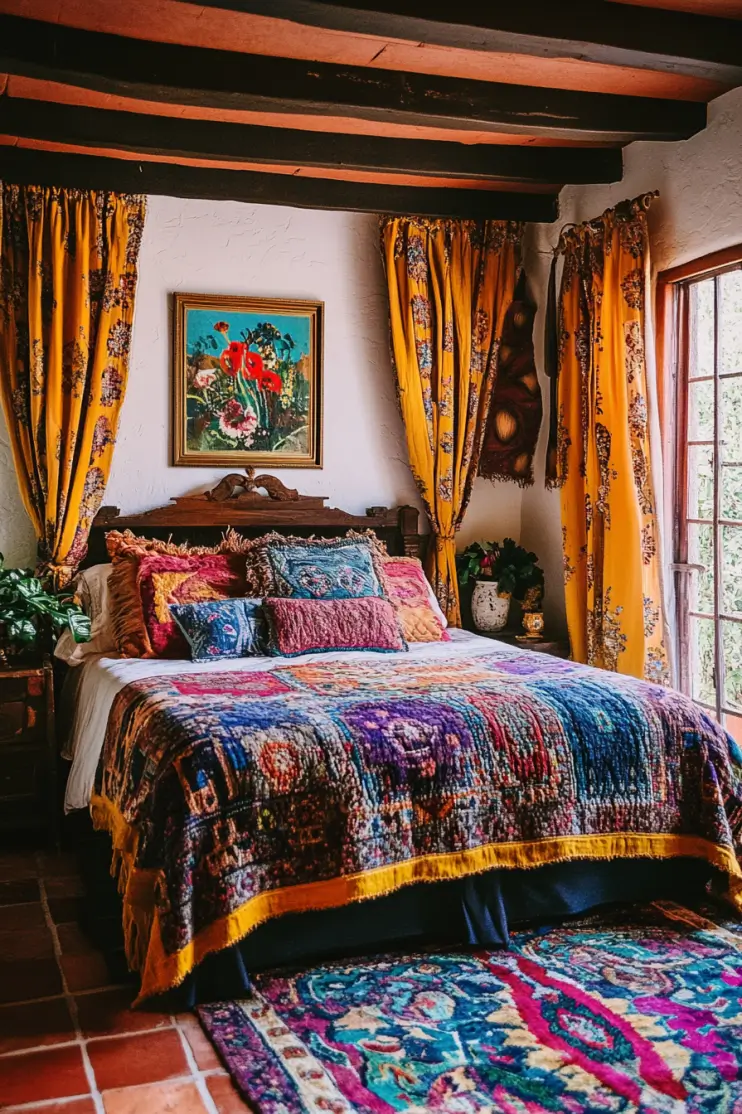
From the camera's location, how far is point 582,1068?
2260 mm

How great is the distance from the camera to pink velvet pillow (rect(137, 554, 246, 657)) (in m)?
3.90

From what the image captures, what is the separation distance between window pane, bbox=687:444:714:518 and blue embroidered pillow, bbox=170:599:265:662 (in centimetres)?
179

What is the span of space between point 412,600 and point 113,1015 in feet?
7.37

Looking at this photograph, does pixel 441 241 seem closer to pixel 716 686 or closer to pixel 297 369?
pixel 297 369

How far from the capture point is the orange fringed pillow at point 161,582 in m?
3.91

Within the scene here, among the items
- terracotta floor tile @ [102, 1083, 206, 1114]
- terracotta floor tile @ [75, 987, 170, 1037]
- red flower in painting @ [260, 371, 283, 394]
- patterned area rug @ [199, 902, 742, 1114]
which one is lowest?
terracotta floor tile @ [75, 987, 170, 1037]

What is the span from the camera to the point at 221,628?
384cm

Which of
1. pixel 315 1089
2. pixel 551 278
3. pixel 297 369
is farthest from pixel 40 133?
pixel 315 1089

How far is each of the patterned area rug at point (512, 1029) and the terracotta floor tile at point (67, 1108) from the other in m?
0.31

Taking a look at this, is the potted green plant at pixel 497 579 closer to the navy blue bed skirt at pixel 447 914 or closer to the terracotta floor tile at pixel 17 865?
the navy blue bed skirt at pixel 447 914

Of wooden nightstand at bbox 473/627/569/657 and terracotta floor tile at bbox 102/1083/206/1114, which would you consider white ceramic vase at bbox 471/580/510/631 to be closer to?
wooden nightstand at bbox 473/627/569/657

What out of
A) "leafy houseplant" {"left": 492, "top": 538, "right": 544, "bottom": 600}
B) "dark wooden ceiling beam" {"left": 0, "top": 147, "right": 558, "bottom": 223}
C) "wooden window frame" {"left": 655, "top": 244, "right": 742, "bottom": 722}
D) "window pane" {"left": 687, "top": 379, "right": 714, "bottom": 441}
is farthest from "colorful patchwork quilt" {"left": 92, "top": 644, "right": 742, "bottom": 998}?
"dark wooden ceiling beam" {"left": 0, "top": 147, "right": 558, "bottom": 223}

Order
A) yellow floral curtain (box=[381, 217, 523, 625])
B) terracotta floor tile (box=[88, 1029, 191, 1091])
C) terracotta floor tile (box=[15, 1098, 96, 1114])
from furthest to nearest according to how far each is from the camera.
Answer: yellow floral curtain (box=[381, 217, 523, 625])
terracotta floor tile (box=[88, 1029, 191, 1091])
terracotta floor tile (box=[15, 1098, 96, 1114])

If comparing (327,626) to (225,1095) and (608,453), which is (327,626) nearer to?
(608,453)
